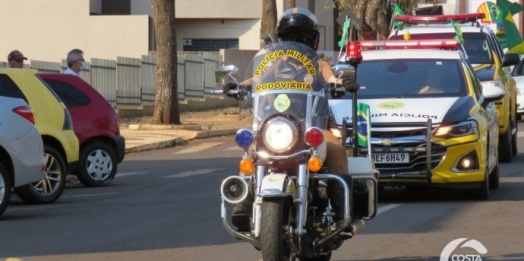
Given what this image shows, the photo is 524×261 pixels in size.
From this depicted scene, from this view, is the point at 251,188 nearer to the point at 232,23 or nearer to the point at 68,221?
the point at 68,221

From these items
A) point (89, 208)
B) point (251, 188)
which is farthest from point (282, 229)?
point (89, 208)

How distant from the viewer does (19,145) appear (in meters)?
12.8

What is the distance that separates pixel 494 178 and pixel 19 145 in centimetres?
560

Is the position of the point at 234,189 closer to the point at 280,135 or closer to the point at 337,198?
the point at 280,135

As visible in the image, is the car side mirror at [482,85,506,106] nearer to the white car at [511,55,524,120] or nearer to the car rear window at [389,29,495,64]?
the car rear window at [389,29,495,64]

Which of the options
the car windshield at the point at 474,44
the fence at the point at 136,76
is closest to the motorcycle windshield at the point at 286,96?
the car windshield at the point at 474,44

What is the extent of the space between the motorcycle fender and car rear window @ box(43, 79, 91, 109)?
9345mm

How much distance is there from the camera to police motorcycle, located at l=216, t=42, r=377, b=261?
7672 millimetres

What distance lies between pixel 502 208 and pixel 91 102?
6565 mm

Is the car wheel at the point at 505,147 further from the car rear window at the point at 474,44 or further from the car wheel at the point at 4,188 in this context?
the car wheel at the point at 4,188

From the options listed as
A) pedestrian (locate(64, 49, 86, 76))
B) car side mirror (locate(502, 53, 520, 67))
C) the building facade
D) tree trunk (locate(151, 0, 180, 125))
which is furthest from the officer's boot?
the building facade

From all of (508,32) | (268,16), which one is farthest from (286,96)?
(268,16)

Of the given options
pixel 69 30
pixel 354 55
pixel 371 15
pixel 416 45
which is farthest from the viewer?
pixel 69 30

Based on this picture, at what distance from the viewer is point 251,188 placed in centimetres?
802
